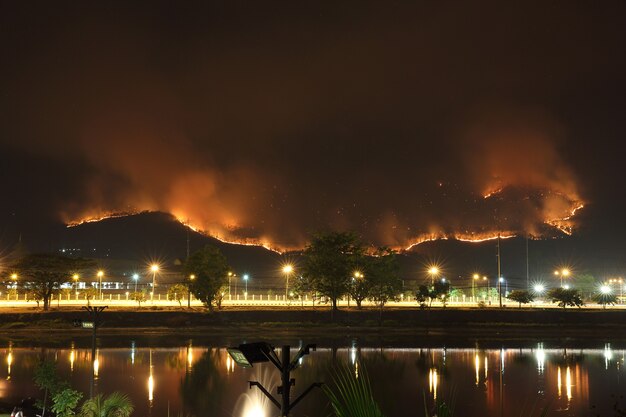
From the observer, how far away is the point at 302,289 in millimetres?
77625

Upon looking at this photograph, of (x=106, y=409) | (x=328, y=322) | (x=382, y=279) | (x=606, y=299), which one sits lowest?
(x=328, y=322)

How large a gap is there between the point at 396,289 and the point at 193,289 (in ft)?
78.6

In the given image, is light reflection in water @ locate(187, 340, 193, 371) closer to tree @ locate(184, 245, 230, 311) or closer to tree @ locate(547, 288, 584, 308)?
tree @ locate(184, 245, 230, 311)

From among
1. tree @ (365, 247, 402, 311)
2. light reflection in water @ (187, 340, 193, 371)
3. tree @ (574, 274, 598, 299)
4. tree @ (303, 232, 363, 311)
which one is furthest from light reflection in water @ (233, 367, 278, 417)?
tree @ (574, 274, 598, 299)

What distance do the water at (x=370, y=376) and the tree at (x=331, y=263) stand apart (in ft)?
69.7

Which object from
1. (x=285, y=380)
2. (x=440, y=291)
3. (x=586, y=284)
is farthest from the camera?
(x=586, y=284)

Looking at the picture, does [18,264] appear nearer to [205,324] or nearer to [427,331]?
[205,324]

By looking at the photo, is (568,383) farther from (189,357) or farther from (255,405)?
(189,357)

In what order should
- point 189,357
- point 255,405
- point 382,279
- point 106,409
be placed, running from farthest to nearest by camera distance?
point 382,279 < point 189,357 < point 255,405 < point 106,409

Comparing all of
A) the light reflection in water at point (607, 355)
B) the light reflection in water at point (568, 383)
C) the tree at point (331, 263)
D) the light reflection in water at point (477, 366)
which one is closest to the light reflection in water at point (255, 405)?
the light reflection in water at point (477, 366)

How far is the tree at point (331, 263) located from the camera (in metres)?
75.9

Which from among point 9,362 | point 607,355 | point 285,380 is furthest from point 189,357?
point 285,380

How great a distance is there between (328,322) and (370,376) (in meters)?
32.0

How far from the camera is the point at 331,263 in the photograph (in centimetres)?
7656
